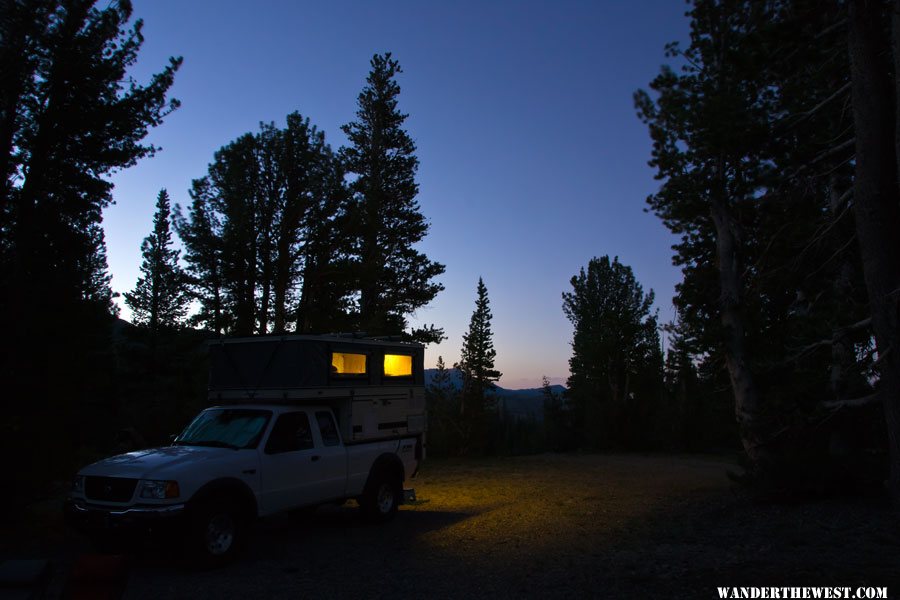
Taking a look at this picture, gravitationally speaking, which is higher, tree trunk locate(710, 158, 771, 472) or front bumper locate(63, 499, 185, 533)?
tree trunk locate(710, 158, 771, 472)

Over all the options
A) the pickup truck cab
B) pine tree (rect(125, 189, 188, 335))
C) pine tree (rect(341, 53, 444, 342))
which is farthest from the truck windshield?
pine tree (rect(125, 189, 188, 335))

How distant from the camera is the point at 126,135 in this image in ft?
45.0

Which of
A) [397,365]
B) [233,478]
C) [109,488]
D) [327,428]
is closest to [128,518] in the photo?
[109,488]

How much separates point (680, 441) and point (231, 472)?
2863cm

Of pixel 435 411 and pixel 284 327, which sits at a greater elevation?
pixel 284 327

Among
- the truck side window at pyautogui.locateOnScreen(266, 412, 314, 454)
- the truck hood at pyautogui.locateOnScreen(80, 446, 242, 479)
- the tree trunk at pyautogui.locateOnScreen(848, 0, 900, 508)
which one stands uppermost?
the tree trunk at pyautogui.locateOnScreen(848, 0, 900, 508)

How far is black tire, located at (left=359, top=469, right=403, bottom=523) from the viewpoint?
10.7 metres

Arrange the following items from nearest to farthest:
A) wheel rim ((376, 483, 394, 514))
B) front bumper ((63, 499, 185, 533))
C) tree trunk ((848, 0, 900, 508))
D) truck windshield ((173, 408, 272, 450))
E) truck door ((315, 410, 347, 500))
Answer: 1. front bumper ((63, 499, 185, 533))
2. tree trunk ((848, 0, 900, 508))
3. truck windshield ((173, 408, 272, 450))
4. truck door ((315, 410, 347, 500))
5. wheel rim ((376, 483, 394, 514))

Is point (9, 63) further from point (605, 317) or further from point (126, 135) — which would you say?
point (605, 317)

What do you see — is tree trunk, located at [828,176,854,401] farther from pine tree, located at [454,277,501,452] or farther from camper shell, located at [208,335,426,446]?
pine tree, located at [454,277,501,452]

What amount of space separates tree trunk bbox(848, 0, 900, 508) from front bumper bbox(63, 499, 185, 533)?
9252 millimetres

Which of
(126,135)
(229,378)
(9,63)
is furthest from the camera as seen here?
(126,135)

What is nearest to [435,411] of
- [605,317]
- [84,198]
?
[605,317]

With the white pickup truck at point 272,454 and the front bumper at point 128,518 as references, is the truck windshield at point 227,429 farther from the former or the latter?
the front bumper at point 128,518
